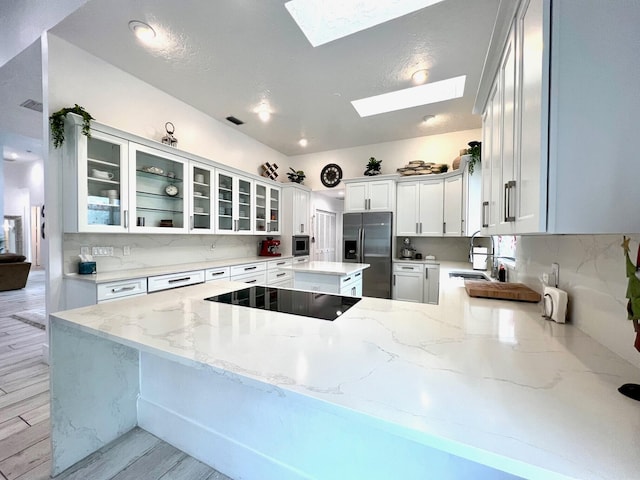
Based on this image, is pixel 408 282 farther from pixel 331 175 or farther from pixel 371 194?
pixel 331 175

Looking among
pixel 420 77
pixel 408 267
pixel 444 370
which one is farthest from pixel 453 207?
pixel 444 370

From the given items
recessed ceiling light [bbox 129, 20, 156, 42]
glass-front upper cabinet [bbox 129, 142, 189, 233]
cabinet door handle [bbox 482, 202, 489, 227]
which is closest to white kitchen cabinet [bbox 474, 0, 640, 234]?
cabinet door handle [bbox 482, 202, 489, 227]

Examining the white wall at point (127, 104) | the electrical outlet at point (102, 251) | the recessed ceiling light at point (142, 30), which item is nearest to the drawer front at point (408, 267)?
the white wall at point (127, 104)

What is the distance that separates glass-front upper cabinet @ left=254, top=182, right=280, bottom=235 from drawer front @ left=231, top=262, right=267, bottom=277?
618mm

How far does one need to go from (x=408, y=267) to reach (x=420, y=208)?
3.32 ft

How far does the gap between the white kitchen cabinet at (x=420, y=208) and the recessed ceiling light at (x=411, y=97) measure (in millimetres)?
1345

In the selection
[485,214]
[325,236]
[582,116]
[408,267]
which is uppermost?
[582,116]

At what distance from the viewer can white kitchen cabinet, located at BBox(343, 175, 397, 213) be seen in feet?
14.9

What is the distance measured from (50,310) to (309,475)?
8.42ft

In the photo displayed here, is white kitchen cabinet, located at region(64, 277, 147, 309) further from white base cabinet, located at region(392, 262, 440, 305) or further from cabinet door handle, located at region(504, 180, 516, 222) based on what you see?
white base cabinet, located at region(392, 262, 440, 305)

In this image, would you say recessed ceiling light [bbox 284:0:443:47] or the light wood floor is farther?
recessed ceiling light [bbox 284:0:443:47]

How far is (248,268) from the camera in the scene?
386 centimetres

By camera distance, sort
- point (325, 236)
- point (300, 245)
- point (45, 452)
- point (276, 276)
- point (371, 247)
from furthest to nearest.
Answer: point (325, 236) → point (300, 245) → point (371, 247) → point (276, 276) → point (45, 452)

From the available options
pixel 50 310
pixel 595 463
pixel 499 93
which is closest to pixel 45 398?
pixel 50 310
